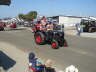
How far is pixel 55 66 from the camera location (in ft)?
27.3

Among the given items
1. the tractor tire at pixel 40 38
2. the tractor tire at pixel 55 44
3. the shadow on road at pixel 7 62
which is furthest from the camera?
the tractor tire at pixel 40 38

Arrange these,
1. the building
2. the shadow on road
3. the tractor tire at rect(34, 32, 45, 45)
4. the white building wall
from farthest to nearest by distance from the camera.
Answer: the white building wall < the building < the tractor tire at rect(34, 32, 45, 45) < the shadow on road

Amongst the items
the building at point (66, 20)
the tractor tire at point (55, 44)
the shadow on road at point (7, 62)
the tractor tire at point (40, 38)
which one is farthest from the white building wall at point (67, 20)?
the shadow on road at point (7, 62)

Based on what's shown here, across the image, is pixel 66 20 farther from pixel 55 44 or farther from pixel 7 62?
pixel 7 62

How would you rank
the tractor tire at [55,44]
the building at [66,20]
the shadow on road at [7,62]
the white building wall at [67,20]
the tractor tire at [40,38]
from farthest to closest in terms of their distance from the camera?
the white building wall at [67,20] < the building at [66,20] < the tractor tire at [40,38] < the tractor tire at [55,44] < the shadow on road at [7,62]

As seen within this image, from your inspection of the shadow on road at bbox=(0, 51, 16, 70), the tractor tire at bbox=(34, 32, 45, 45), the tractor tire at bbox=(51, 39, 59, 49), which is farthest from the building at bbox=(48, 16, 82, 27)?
the shadow on road at bbox=(0, 51, 16, 70)

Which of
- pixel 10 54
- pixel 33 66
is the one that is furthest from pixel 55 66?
pixel 10 54

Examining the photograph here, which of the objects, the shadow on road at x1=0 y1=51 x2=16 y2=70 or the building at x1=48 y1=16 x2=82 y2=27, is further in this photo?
the building at x1=48 y1=16 x2=82 y2=27

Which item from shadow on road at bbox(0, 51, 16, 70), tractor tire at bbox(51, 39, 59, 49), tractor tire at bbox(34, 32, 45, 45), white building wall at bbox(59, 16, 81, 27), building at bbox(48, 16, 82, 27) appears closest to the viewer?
shadow on road at bbox(0, 51, 16, 70)

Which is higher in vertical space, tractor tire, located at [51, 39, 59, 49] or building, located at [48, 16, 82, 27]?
tractor tire, located at [51, 39, 59, 49]

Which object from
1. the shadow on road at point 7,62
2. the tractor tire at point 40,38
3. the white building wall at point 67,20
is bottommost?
the white building wall at point 67,20

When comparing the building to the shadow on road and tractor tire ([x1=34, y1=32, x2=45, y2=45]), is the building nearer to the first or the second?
tractor tire ([x1=34, y1=32, x2=45, y2=45])

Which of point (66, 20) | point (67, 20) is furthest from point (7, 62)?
point (67, 20)

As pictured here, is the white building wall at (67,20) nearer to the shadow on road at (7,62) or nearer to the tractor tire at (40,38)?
the tractor tire at (40,38)
